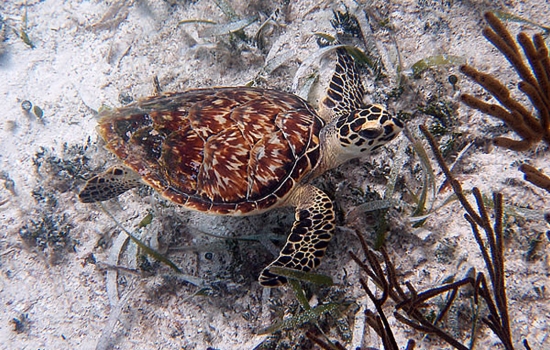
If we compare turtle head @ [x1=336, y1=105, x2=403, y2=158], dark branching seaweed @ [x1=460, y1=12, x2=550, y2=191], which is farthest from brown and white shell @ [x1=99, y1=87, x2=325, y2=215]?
dark branching seaweed @ [x1=460, y1=12, x2=550, y2=191]

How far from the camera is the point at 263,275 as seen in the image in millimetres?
2119

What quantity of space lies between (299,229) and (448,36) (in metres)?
2.17

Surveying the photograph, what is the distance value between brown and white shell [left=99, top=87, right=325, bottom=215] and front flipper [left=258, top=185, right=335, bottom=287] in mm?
209

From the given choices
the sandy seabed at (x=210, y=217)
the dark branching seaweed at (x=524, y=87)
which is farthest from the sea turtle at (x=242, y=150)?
the dark branching seaweed at (x=524, y=87)

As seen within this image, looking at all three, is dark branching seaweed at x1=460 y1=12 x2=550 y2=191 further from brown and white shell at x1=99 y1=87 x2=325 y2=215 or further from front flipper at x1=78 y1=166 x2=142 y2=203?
front flipper at x1=78 y1=166 x2=142 y2=203

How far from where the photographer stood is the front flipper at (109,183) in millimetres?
2641

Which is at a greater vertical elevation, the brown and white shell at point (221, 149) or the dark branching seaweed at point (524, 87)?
the dark branching seaweed at point (524, 87)

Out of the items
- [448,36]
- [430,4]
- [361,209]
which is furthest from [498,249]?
[430,4]

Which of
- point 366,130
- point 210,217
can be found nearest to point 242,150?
point 210,217

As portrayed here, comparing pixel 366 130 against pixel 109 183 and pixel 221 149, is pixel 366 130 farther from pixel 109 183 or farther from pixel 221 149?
pixel 109 183

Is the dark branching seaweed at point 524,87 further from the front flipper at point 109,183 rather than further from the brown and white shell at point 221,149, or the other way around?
the front flipper at point 109,183

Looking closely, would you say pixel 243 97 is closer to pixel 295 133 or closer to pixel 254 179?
pixel 295 133

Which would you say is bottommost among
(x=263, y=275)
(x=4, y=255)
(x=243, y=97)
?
(x=4, y=255)

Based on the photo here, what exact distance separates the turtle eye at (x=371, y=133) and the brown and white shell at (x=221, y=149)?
0.39 metres
